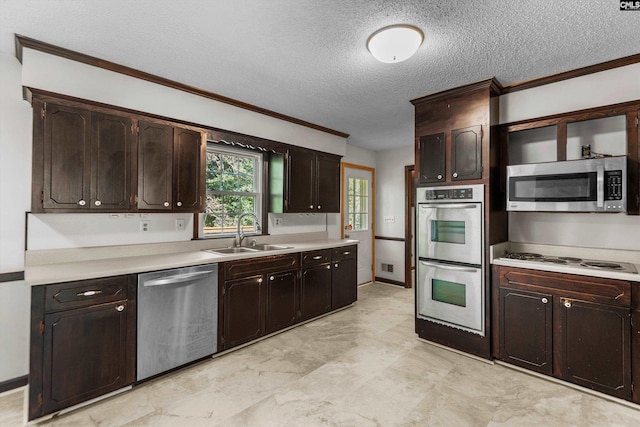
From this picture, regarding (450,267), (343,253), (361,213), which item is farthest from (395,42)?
(361,213)

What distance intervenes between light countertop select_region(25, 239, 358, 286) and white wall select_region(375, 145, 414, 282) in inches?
121

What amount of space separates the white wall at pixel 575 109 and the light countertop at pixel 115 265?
2.78 meters

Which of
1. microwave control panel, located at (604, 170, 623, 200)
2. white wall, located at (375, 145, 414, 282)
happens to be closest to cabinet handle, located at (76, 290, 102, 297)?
microwave control panel, located at (604, 170, 623, 200)

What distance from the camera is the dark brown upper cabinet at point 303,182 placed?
13.2ft

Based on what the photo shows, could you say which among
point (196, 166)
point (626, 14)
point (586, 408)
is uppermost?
point (626, 14)

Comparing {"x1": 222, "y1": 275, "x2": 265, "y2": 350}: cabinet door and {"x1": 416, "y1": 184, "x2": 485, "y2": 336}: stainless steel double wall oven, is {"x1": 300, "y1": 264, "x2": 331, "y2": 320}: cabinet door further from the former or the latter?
{"x1": 416, "y1": 184, "x2": 485, "y2": 336}: stainless steel double wall oven

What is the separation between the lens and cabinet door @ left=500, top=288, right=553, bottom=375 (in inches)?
103

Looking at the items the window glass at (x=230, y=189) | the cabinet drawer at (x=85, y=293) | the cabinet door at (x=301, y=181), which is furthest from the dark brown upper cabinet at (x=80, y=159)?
the cabinet door at (x=301, y=181)

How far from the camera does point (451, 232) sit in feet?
10.4

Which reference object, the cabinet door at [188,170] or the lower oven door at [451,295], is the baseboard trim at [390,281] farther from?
the cabinet door at [188,170]

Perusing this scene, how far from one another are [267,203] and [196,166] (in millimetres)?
1175

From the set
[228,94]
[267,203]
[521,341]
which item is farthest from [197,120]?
[521,341]

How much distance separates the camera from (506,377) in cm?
265

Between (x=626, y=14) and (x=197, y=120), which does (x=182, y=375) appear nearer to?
(x=197, y=120)
